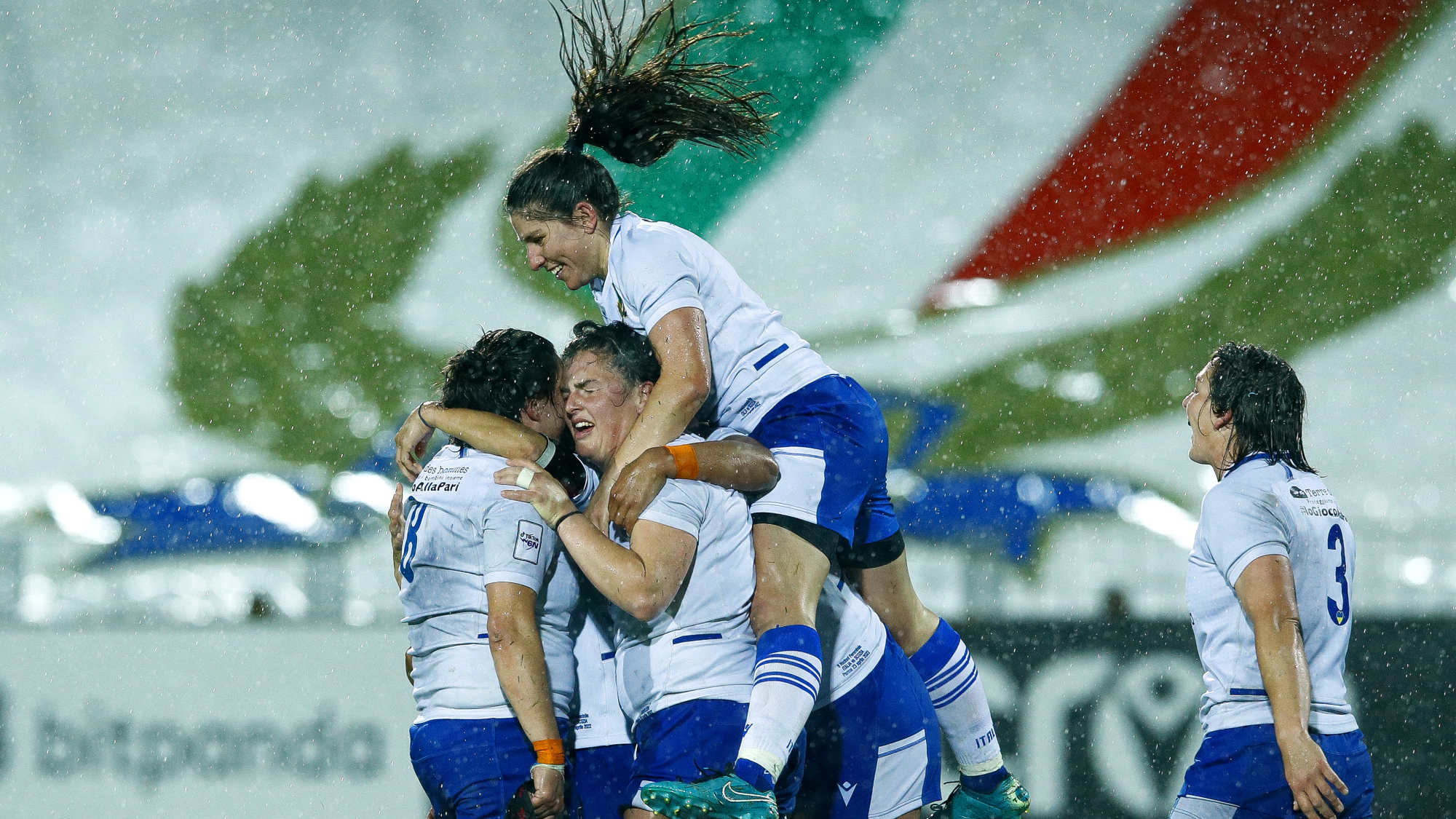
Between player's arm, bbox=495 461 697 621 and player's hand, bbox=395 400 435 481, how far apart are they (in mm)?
853

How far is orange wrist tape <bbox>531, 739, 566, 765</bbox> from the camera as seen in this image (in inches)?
111

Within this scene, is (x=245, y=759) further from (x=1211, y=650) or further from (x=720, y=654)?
(x=1211, y=650)

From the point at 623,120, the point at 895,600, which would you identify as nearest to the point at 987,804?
the point at 895,600

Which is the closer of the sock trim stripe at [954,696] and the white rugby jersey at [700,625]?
the white rugby jersey at [700,625]

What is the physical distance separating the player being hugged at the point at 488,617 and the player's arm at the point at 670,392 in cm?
23

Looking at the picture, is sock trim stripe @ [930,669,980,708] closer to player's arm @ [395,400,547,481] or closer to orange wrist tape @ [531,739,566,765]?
orange wrist tape @ [531,739,566,765]

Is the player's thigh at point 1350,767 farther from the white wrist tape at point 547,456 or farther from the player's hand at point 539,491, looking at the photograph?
the white wrist tape at point 547,456

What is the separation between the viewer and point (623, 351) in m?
3.03

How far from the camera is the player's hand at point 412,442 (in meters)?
3.40

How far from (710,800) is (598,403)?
39.7 inches

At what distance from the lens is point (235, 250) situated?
56.5 ft

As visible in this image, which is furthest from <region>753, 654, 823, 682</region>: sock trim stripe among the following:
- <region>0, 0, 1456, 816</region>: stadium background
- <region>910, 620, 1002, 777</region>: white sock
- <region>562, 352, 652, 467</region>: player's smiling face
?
<region>0, 0, 1456, 816</region>: stadium background

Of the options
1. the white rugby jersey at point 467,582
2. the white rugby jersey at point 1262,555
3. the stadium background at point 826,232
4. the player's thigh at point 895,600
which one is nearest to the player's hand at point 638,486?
the white rugby jersey at point 467,582

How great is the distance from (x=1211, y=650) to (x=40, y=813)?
18.7ft
